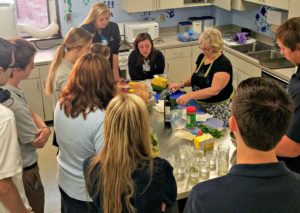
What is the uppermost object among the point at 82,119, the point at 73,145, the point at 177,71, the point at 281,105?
the point at 281,105

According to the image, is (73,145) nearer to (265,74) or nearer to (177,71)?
(265,74)

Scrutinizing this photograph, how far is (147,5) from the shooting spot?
→ 5.46 meters

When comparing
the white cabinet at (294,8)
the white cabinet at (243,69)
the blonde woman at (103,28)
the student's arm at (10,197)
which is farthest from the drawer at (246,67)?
the student's arm at (10,197)

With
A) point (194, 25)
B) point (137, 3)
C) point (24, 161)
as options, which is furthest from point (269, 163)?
point (194, 25)

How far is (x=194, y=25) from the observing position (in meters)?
5.92

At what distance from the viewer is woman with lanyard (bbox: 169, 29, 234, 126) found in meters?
3.34

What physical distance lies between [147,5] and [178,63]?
3.14ft

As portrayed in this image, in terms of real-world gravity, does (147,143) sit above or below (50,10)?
below

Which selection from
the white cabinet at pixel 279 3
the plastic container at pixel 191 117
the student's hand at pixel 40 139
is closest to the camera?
the student's hand at pixel 40 139

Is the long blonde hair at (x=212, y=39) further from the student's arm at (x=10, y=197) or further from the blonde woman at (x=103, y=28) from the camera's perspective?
the student's arm at (x=10, y=197)

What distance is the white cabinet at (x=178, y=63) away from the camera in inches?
219

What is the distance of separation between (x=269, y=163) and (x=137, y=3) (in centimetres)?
452

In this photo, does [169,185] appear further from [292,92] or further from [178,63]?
[178,63]

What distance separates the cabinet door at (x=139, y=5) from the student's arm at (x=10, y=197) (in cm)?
395
